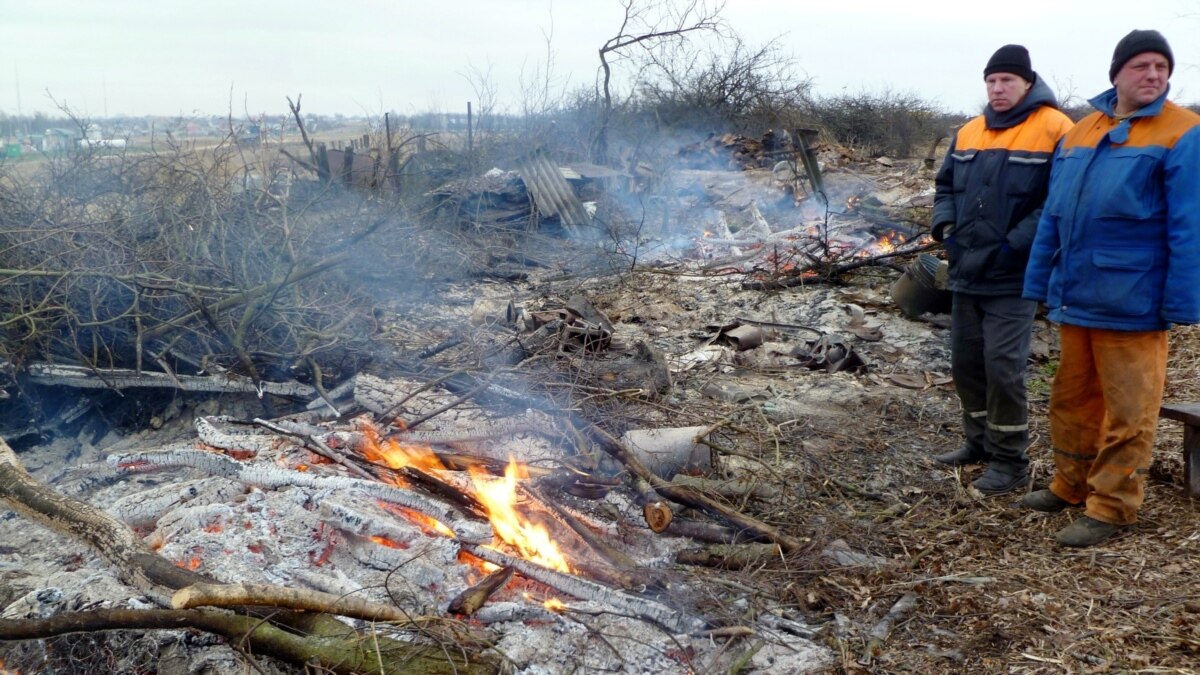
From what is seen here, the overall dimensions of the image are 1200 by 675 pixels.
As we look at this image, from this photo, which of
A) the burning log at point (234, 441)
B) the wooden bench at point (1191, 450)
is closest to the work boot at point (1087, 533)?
the wooden bench at point (1191, 450)

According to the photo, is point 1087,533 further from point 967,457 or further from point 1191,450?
point 967,457

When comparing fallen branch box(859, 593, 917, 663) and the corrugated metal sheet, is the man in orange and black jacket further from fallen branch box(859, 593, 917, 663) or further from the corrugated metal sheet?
the corrugated metal sheet

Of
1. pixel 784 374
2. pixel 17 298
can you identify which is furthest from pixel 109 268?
pixel 784 374

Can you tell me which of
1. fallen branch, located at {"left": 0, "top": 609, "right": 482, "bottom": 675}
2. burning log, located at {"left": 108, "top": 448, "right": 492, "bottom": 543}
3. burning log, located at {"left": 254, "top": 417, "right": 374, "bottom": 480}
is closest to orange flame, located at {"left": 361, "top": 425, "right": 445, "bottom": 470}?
burning log, located at {"left": 254, "top": 417, "right": 374, "bottom": 480}

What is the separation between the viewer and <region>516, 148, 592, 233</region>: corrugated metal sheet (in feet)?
41.5

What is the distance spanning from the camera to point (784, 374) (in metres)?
6.31

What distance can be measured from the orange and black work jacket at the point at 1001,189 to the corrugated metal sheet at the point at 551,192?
8.93 m

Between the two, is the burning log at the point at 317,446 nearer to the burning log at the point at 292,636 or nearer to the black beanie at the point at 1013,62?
the burning log at the point at 292,636

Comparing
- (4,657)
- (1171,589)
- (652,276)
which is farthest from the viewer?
(652,276)

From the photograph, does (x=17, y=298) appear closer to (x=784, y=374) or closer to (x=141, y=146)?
(x=141, y=146)

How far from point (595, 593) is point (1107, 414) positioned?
7.76 ft

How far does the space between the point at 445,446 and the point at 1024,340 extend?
3074mm

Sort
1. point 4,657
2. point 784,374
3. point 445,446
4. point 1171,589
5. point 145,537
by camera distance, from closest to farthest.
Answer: point 4,657 → point 1171,589 → point 145,537 → point 445,446 → point 784,374

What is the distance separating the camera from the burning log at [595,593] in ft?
9.92
